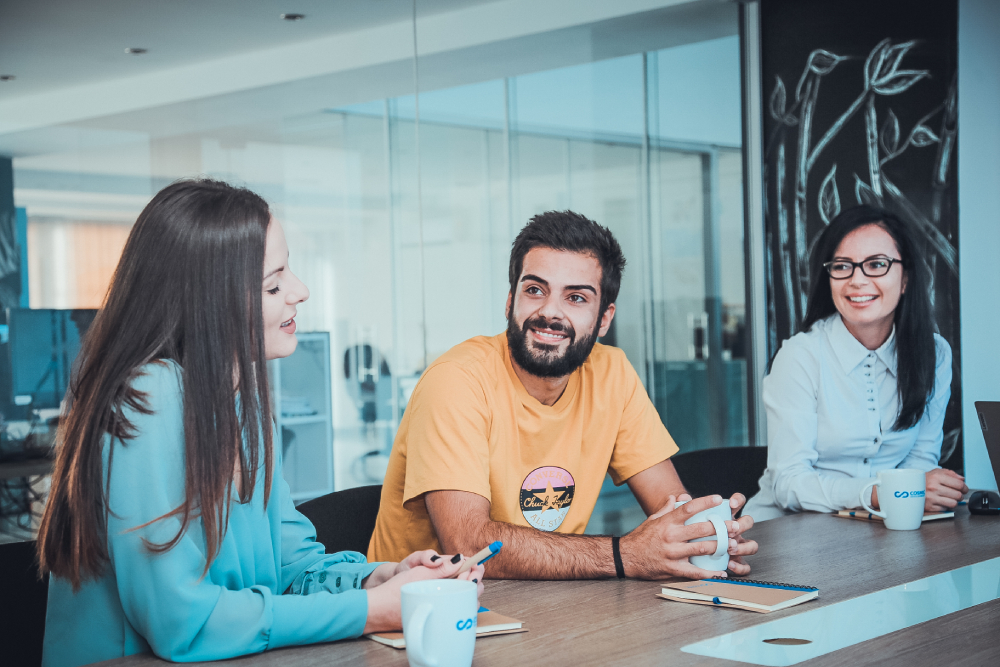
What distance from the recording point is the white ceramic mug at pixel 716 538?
1.48 meters

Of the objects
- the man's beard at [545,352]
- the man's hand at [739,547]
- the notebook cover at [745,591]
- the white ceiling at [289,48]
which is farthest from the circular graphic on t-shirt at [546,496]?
the white ceiling at [289,48]

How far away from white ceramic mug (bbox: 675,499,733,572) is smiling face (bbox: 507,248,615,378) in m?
0.54

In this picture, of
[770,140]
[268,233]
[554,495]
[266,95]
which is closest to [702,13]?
[770,140]

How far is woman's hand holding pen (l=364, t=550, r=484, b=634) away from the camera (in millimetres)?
1181

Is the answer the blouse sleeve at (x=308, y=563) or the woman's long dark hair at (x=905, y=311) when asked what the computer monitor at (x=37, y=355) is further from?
the woman's long dark hair at (x=905, y=311)

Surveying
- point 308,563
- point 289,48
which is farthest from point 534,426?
point 289,48

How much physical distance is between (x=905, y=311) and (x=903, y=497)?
0.81m

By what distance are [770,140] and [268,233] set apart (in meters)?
3.38

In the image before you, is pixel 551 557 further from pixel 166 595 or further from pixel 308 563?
pixel 166 595

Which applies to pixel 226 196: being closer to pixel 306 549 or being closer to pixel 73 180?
pixel 306 549

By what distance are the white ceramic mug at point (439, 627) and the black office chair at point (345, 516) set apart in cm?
80

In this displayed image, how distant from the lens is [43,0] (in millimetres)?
3705

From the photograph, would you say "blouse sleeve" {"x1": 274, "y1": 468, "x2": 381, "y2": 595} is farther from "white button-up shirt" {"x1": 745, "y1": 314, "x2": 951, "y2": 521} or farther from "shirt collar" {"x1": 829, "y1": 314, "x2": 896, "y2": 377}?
"shirt collar" {"x1": 829, "y1": 314, "x2": 896, "y2": 377}

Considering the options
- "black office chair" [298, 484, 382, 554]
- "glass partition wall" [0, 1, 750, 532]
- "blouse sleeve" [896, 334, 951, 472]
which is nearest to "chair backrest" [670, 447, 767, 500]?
"blouse sleeve" [896, 334, 951, 472]
